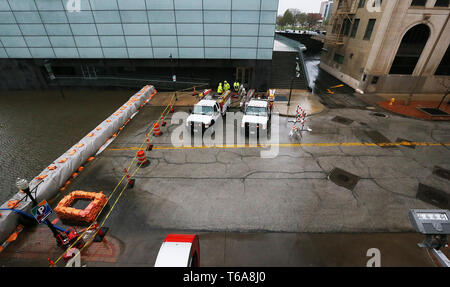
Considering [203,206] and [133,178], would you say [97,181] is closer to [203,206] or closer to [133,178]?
[133,178]

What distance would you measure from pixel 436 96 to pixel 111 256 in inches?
1193

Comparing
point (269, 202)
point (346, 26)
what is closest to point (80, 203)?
point (269, 202)

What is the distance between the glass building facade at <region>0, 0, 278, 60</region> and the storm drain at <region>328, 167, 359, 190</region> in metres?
14.8

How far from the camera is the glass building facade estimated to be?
62.6 feet

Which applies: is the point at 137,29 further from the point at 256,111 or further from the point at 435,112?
the point at 435,112

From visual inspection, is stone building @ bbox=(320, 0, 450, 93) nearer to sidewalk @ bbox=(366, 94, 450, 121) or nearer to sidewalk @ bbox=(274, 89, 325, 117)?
sidewalk @ bbox=(366, 94, 450, 121)

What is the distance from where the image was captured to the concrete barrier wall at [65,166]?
7629mm

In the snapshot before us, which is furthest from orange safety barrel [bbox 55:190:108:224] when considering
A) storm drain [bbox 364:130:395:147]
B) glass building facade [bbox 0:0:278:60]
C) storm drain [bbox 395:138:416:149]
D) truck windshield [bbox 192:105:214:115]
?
storm drain [bbox 395:138:416:149]

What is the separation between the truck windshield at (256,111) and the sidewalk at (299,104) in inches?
133

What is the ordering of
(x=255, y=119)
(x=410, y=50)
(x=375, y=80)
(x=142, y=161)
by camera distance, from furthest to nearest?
1. (x=375, y=80)
2. (x=410, y=50)
3. (x=255, y=119)
4. (x=142, y=161)

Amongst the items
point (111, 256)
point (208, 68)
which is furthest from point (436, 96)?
point (111, 256)

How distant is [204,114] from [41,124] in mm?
12848

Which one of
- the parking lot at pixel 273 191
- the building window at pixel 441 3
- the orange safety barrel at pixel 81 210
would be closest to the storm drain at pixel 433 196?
the parking lot at pixel 273 191

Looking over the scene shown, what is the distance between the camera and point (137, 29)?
20.1m
